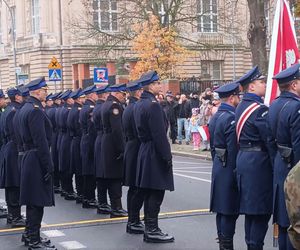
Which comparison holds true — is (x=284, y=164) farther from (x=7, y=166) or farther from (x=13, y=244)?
(x=7, y=166)

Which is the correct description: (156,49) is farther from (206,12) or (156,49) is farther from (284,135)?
(284,135)

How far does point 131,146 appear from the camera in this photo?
921 centimetres

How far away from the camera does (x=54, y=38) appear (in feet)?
162

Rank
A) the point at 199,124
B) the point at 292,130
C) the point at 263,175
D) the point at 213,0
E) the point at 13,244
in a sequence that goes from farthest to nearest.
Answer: the point at 213,0, the point at 199,124, the point at 13,244, the point at 263,175, the point at 292,130

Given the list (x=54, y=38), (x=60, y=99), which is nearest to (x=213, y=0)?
(x=54, y=38)

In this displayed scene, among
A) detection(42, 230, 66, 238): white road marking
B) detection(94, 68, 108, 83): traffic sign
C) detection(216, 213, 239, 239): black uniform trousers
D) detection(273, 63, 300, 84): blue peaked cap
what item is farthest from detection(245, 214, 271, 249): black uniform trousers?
detection(94, 68, 108, 83): traffic sign

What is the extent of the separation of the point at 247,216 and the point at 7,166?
13.7 feet

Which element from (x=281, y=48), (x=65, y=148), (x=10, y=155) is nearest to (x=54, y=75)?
(x=65, y=148)

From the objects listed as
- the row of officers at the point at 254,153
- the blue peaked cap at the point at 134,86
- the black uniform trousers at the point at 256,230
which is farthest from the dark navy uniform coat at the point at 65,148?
the black uniform trousers at the point at 256,230

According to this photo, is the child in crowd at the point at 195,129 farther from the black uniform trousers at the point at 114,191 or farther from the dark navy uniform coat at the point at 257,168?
the dark navy uniform coat at the point at 257,168

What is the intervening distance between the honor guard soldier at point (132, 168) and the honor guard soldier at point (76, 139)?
A: 279 centimetres

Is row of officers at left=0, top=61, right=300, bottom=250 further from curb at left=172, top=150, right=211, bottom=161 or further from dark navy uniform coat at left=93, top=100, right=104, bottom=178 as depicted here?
curb at left=172, top=150, right=211, bottom=161

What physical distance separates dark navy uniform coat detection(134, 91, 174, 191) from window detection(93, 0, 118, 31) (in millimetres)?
38433

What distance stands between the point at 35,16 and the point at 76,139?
41171 mm
